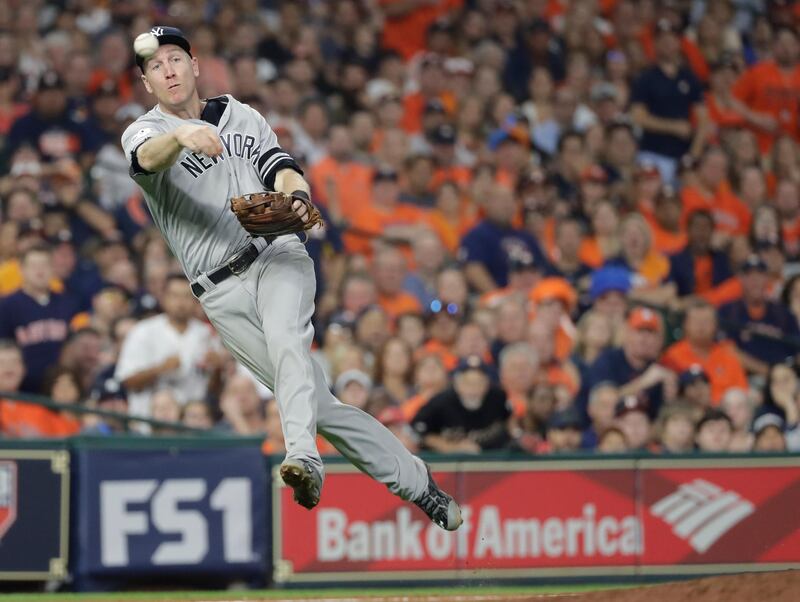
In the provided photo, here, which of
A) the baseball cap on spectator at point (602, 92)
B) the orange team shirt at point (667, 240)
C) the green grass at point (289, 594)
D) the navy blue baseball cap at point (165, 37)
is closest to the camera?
the navy blue baseball cap at point (165, 37)

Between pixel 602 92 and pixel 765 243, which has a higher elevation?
pixel 602 92

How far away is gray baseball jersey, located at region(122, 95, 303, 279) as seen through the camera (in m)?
5.96

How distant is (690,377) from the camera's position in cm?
998

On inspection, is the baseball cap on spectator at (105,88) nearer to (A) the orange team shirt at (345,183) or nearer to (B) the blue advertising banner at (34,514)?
(A) the orange team shirt at (345,183)

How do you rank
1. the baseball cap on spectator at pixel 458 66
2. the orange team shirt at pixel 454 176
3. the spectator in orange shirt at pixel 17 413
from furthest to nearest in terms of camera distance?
1. the baseball cap on spectator at pixel 458 66
2. the orange team shirt at pixel 454 176
3. the spectator in orange shirt at pixel 17 413

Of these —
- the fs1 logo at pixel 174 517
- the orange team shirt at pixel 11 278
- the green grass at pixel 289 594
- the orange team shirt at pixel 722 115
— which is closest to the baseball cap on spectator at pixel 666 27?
the orange team shirt at pixel 722 115

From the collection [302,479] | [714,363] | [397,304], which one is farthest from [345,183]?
[302,479]

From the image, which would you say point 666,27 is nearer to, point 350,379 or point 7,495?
point 350,379

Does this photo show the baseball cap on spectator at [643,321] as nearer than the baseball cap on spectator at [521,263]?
Yes

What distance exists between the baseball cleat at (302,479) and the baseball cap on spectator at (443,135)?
23.2 ft

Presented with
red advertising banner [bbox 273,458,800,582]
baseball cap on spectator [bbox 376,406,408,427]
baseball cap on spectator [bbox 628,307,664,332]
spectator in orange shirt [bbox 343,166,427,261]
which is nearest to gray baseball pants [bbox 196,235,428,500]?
red advertising banner [bbox 273,458,800,582]

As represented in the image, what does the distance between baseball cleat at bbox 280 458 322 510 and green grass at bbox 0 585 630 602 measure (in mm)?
2473

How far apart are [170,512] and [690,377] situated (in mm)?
3612

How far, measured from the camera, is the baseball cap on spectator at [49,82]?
37.0 feet
